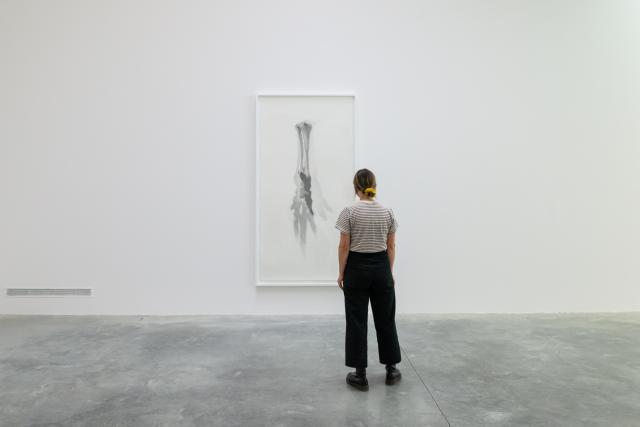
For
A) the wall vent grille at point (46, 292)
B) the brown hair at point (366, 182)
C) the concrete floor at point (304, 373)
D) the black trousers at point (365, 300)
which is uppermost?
the brown hair at point (366, 182)

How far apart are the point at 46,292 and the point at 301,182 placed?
350 cm

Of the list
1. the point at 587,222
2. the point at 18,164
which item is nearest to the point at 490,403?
the point at 587,222

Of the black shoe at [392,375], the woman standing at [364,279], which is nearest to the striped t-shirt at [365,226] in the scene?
the woman standing at [364,279]

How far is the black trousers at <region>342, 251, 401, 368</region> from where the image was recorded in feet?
10.2

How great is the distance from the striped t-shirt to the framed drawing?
2.03 metres

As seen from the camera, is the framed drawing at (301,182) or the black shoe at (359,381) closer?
the black shoe at (359,381)

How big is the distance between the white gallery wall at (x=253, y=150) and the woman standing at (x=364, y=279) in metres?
2.02

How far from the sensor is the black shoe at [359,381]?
3090 millimetres

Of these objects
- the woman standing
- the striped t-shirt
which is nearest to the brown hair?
the woman standing

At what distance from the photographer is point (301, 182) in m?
5.21

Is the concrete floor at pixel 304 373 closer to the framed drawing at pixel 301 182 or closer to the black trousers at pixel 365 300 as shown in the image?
the black trousers at pixel 365 300

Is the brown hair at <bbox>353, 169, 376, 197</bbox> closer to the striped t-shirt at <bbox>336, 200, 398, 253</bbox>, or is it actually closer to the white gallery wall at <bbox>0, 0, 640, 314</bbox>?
the striped t-shirt at <bbox>336, 200, 398, 253</bbox>

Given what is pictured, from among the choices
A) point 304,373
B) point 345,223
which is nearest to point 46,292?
point 304,373

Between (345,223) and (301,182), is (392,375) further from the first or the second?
(301,182)
